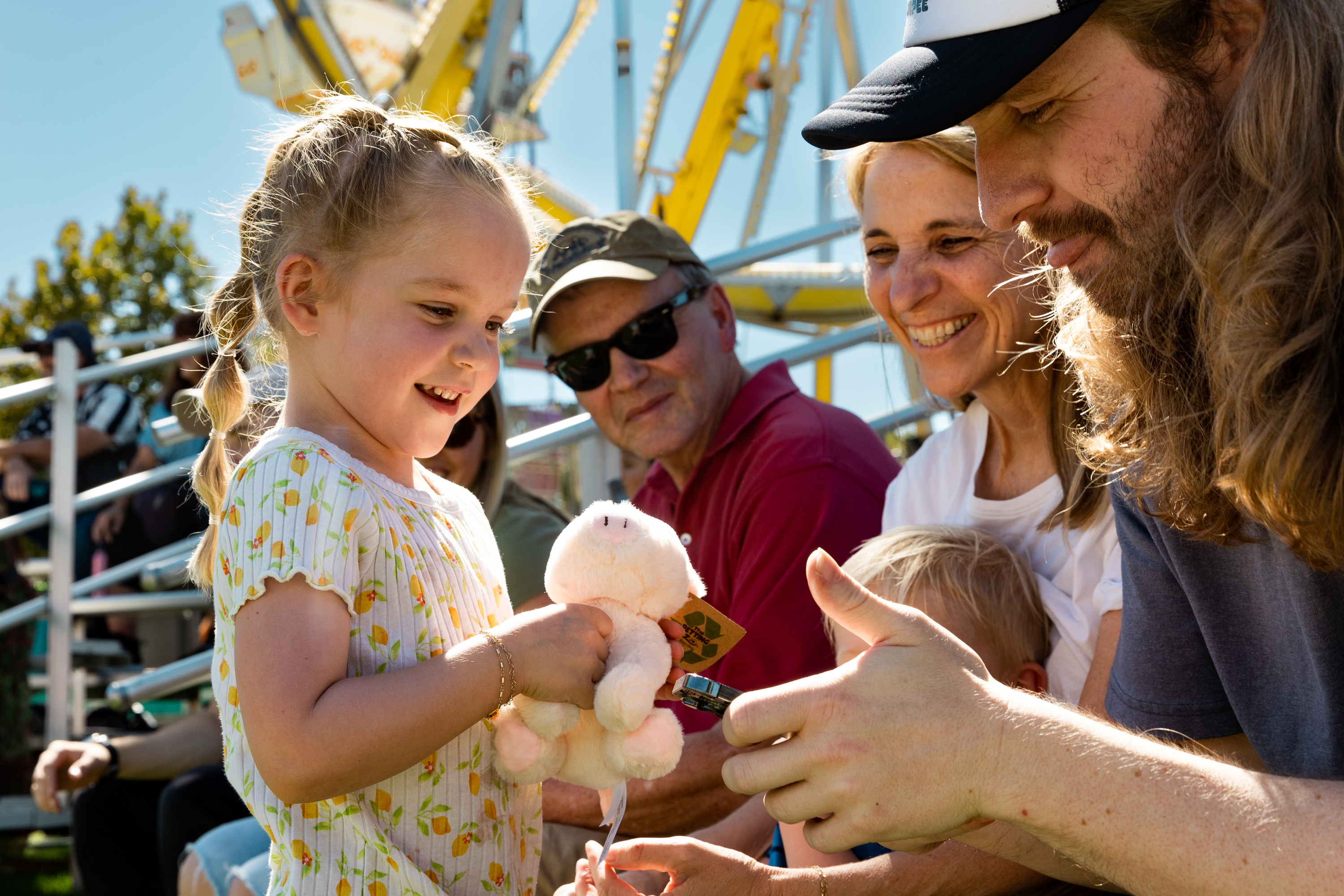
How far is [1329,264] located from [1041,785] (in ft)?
2.07

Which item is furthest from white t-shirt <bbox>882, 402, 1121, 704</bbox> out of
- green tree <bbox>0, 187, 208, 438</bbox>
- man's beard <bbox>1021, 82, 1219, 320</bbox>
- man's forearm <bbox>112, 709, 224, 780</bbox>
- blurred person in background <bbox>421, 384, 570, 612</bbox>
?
green tree <bbox>0, 187, 208, 438</bbox>

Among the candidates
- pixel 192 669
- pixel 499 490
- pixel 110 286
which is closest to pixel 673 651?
pixel 499 490

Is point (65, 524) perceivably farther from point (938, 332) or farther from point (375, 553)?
point (938, 332)

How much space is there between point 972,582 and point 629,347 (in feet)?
4.18

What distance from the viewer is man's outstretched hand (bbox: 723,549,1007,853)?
122 cm

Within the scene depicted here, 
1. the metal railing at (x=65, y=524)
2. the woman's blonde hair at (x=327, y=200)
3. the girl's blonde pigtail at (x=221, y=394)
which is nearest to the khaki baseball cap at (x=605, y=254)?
the woman's blonde hair at (x=327, y=200)

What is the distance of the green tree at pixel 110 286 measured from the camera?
16344 millimetres

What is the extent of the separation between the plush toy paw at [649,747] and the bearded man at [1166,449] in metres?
0.10

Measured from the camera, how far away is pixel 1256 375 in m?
1.10

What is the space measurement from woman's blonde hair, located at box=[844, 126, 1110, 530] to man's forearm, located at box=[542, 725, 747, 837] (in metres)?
0.79

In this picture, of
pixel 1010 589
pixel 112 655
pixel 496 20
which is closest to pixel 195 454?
pixel 112 655

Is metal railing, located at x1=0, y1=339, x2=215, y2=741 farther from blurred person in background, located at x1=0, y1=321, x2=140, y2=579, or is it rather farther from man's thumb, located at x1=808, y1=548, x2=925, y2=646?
man's thumb, located at x1=808, y1=548, x2=925, y2=646

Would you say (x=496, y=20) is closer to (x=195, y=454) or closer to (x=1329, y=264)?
(x=195, y=454)

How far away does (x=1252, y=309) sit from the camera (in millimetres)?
1122
